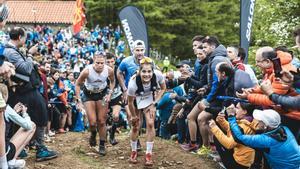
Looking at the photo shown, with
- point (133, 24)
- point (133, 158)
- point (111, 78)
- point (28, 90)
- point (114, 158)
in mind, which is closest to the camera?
point (28, 90)

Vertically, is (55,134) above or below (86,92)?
below

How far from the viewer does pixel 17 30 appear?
280 inches

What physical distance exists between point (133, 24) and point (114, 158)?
724 cm

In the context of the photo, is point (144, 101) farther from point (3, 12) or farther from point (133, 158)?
point (3, 12)

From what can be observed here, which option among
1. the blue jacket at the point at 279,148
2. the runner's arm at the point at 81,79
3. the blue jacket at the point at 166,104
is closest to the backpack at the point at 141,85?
the runner's arm at the point at 81,79

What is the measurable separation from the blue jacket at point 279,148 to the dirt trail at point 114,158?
206cm

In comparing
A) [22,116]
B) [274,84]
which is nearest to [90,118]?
[22,116]

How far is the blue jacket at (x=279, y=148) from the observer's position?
579 centimetres

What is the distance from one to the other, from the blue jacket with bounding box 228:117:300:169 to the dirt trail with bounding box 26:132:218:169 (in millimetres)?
2055

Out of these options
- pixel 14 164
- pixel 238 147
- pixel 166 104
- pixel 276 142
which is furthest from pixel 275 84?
pixel 166 104

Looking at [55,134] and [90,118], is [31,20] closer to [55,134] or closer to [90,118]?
[55,134]

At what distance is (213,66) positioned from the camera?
25.9 ft

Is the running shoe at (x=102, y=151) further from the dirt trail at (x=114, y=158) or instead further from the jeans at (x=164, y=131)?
the jeans at (x=164, y=131)

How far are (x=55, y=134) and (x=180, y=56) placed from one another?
3414 centimetres
